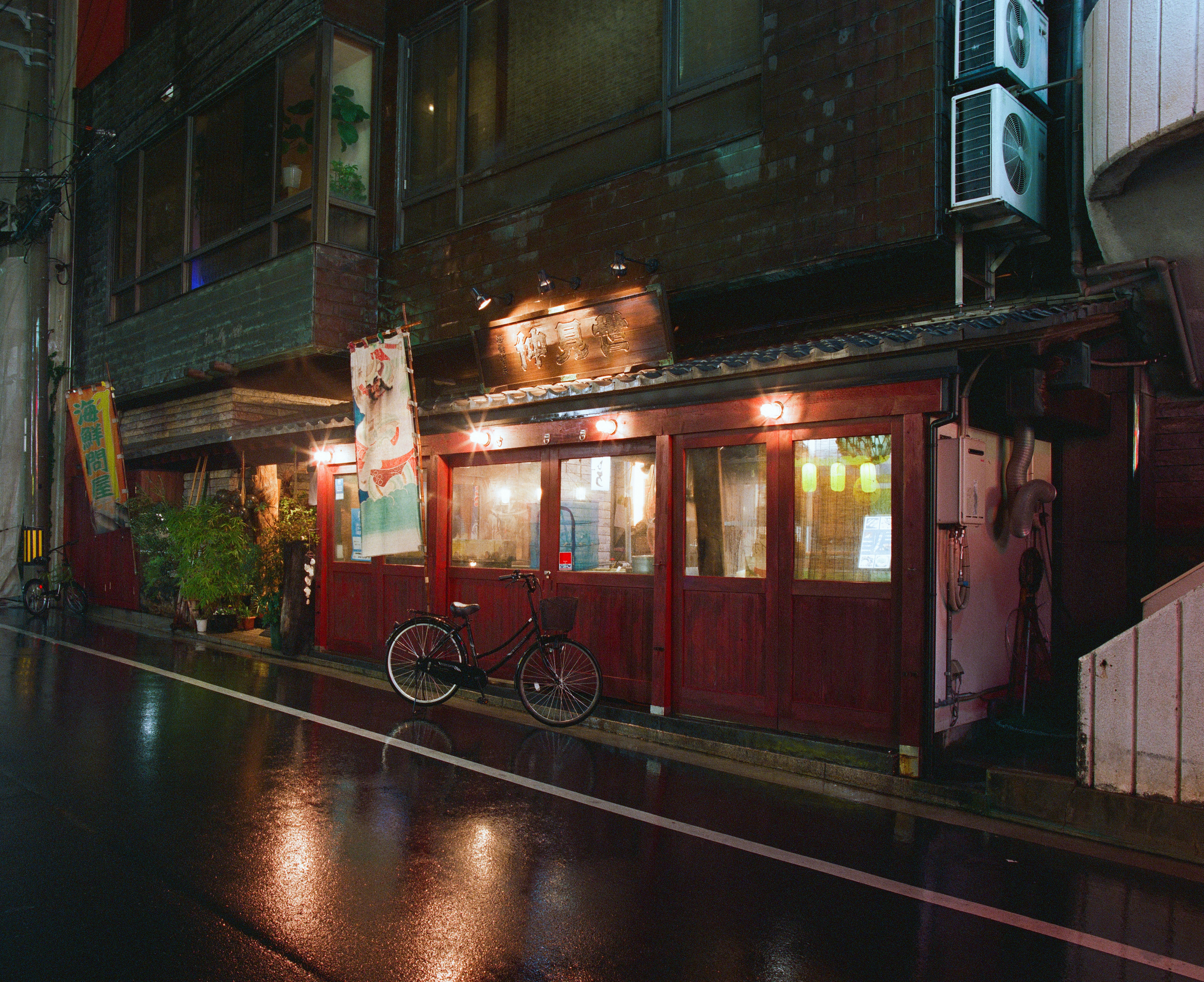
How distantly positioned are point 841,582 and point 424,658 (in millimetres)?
4888

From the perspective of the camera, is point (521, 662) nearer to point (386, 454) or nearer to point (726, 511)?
point (726, 511)

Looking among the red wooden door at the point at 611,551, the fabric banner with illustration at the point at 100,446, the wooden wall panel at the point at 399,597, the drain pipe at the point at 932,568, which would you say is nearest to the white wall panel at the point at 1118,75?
the drain pipe at the point at 932,568

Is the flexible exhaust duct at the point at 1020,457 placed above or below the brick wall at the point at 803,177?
below

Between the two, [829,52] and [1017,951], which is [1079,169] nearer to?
[829,52]

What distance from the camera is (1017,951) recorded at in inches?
181

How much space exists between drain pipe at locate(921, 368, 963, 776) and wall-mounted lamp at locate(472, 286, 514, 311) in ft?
23.9

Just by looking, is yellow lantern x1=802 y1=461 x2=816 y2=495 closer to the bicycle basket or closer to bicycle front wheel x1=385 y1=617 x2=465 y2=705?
the bicycle basket

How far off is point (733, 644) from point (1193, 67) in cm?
634

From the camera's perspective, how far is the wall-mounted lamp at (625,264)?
1139cm

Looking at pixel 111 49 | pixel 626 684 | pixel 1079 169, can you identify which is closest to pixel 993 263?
pixel 1079 169

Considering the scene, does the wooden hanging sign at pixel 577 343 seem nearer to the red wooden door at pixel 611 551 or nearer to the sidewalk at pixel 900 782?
the red wooden door at pixel 611 551

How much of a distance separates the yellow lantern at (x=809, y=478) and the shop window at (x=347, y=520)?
757 centimetres

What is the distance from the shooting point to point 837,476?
8453 mm

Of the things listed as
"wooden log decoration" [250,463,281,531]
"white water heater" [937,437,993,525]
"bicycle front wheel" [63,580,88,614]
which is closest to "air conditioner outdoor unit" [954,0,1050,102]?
"white water heater" [937,437,993,525]
